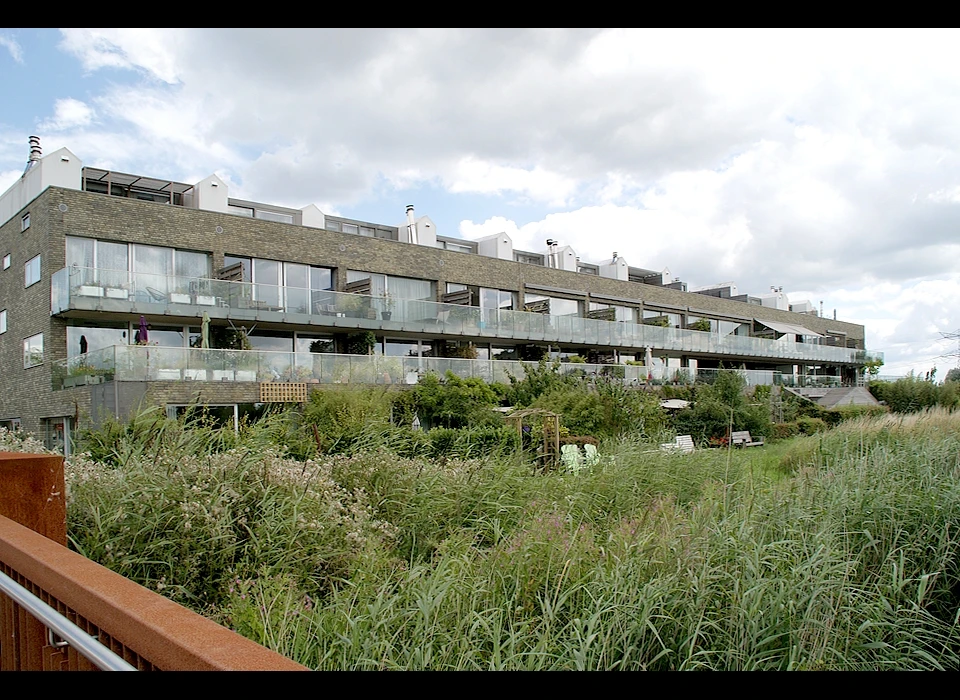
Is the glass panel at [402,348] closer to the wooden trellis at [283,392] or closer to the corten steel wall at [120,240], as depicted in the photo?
the corten steel wall at [120,240]

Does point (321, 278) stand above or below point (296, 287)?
above

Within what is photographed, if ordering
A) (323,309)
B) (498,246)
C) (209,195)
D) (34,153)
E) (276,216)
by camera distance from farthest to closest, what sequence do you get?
(498,246)
(276,216)
(209,195)
(323,309)
(34,153)

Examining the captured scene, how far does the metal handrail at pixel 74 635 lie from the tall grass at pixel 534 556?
4.02ft

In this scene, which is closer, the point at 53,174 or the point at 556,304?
the point at 53,174

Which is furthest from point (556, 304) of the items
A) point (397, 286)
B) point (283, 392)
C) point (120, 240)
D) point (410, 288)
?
point (120, 240)

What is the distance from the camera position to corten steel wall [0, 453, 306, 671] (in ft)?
6.23

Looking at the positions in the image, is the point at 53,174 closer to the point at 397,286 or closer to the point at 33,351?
the point at 33,351

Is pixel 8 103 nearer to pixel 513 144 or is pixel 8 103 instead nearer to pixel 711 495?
pixel 513 144

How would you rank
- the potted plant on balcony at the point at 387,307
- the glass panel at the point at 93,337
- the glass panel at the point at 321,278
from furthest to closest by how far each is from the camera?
the glass panel at the point at 321,278
the potted plant on balcony at the point at 387,307
the glass panel at the point at 93,337

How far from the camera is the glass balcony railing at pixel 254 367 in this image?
57.5 ft

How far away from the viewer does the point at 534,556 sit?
4.41 metres

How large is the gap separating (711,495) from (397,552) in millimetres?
2520

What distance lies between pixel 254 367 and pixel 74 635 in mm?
18170

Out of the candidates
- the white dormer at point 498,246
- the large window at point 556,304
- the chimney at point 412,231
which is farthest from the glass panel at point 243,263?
the white dormer at point 498,246
